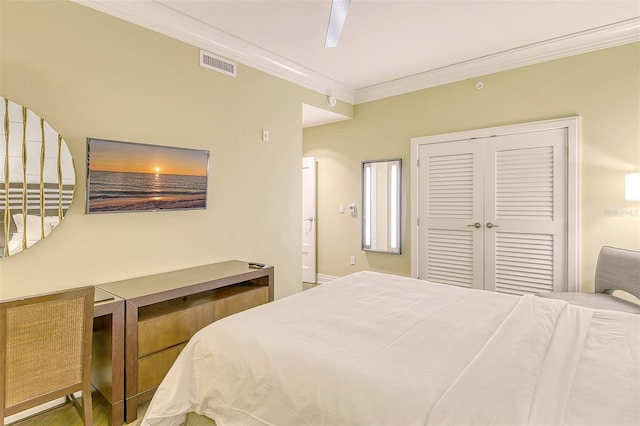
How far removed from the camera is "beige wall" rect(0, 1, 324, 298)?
215 centimetres

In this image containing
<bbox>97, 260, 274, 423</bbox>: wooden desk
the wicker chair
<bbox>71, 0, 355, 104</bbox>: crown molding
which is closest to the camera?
the wicker chair

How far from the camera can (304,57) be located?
141 inches

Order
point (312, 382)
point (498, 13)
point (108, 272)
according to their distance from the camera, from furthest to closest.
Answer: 1. point (498, 13)
2. point (108, 272)
3. point (312, 382)

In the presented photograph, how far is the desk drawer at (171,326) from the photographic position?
2.14 metres

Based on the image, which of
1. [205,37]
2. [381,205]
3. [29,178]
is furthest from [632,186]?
[29,178]

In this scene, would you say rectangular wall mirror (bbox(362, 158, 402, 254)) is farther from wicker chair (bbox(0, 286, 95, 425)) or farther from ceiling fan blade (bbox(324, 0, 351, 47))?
wicker chair (bbox(0, 286, 95, 425))

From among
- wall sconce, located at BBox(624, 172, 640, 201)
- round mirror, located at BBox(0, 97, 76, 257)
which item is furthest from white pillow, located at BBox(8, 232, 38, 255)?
wall sconce, located at BBox(624, 172, 640, 201)

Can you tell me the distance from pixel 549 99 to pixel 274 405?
3.67 meters

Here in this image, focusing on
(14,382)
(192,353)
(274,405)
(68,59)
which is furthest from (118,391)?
(68,59)

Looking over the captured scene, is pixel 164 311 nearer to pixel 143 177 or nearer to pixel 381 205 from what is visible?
pixel 143 177

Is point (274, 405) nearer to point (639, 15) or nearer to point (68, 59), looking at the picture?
point (68, 59)

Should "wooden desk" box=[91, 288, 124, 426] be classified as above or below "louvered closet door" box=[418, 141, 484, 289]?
below

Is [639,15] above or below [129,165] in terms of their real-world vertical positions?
above

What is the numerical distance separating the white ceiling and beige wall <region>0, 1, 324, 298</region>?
18cm
